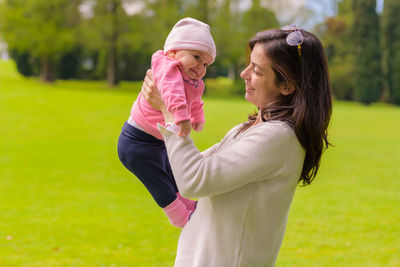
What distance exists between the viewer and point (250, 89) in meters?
1.76

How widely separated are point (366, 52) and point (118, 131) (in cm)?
2206

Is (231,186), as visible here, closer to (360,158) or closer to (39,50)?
(360,158)

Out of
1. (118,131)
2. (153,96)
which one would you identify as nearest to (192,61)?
(153,96)

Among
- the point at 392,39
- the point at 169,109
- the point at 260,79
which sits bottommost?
the point at 392,39

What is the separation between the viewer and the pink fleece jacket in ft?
5.59

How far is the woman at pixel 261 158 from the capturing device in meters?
1.57

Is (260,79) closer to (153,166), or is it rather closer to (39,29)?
(153,166)

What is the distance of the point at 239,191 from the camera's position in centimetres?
164

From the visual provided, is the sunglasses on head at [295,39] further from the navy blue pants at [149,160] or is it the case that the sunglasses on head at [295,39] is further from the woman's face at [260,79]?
the navy blue pants at [149,160]

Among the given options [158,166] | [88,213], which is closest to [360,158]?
[88,213]

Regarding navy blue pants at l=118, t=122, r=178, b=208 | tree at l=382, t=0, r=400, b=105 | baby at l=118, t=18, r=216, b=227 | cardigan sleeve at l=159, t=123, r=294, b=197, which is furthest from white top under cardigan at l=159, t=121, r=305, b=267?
tree at l=382, t=0, r=400, b=105

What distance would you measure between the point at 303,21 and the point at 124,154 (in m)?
38.7

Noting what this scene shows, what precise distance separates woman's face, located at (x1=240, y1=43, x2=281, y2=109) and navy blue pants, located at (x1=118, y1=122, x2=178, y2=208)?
1.72 feet

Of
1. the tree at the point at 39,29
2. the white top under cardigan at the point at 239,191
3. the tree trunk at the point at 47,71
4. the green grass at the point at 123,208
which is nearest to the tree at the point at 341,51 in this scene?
the tree at the point at 39,29
